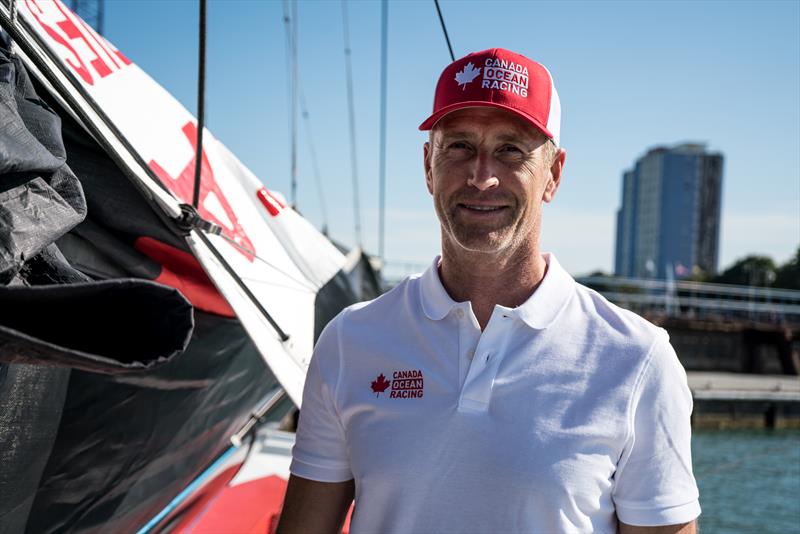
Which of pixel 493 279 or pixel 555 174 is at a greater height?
pixel 555 174

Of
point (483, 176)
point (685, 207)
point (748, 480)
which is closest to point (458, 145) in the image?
point (483, 176)

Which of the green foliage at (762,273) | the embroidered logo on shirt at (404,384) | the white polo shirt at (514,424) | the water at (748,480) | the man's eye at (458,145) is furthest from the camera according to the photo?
the green foliage at (762,273)

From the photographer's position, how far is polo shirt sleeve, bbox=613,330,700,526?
135 cm

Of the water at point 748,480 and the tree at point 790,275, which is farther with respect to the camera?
the tree at point 790,275

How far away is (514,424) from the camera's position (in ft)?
4.50

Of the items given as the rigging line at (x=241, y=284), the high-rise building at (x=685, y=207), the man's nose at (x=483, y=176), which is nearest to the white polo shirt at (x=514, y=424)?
the man's nose at (x=483, y=176)

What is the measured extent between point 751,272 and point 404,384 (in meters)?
72.2

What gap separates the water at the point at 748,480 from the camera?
12.4 metres

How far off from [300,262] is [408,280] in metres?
1.18

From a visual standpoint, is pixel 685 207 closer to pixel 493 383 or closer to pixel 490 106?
pixel 490 106

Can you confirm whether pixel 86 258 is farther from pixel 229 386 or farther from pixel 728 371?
pixel 728 371

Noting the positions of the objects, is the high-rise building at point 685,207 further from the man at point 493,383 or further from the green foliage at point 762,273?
the man at point 493,383

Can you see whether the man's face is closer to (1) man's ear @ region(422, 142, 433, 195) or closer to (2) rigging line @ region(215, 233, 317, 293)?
(1) man's ear @ region(422, 142, 433, 195)

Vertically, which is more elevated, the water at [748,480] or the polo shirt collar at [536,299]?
the polo shirt collar at [536,299]
